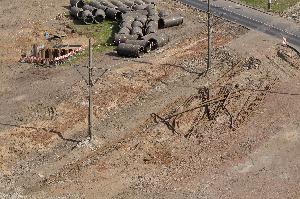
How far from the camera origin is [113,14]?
58.8 meters

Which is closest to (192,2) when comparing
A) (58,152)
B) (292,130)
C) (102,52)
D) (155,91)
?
(102,52)

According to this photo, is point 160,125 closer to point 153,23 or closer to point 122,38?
point 122,38

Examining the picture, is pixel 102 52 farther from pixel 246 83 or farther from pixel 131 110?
pixel 246 83

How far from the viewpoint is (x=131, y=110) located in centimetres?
4306

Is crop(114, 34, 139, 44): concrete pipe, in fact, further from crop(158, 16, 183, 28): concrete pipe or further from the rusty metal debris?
crop(158, 16, 183, 28): concrete pipe

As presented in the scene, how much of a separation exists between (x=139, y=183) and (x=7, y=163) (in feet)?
32.0

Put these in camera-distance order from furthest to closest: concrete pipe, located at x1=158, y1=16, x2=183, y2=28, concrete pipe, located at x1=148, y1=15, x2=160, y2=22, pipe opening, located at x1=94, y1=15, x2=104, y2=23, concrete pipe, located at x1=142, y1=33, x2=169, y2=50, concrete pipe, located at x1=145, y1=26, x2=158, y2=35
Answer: pipe opening, located at x1=94, y1=15, x2=104, y2=23
concrete pipe, located at x1=158, y1=16, x2=183, y2=28
concrete pipe, located at x1=148, y1=15, x2=160, y2=22
concrete pipe, located at x1=145, y1=26, x2=158, y2=35
concrete pipe, located at x1=142, y1=33, x2=169, y2=50

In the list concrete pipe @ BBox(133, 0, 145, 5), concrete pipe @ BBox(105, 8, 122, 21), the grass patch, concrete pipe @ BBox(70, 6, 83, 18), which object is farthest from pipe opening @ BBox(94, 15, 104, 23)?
concrete pipe @ BBox(133, 0, 145, 5)

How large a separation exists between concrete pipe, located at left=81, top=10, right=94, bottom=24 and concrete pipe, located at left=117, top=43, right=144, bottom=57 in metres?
9.28

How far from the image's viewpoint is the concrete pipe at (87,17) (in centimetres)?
5838

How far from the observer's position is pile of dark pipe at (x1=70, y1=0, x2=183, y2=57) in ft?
169

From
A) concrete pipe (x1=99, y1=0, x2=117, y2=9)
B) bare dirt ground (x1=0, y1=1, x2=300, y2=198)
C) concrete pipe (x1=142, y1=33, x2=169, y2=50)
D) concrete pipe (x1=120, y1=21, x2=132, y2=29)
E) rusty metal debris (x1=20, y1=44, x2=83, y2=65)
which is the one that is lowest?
bare dirt ground (x1=0, y1=1, x2=300, y2=198)

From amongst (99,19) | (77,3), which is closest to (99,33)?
(99,19)

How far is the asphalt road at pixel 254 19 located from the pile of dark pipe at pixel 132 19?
6536mm
